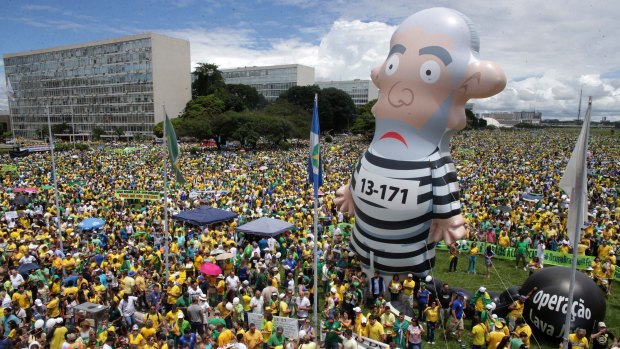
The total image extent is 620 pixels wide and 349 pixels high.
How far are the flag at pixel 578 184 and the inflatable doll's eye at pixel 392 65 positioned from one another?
15.8 feet

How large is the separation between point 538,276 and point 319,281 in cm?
571

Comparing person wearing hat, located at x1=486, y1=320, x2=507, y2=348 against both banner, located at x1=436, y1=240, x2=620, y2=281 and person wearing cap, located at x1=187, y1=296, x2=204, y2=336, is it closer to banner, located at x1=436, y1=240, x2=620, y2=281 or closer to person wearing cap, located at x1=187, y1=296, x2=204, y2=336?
person wearing cap, located at x1=187, y1=296, x2=204, y2=336

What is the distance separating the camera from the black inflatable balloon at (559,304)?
8.41m

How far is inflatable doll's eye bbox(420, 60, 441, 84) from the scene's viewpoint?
9820 mm

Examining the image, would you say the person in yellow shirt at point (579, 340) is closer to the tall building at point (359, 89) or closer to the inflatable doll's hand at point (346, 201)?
the inflatable doll's hand at point (346, 201)

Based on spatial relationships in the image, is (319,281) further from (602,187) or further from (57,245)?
(602,187)

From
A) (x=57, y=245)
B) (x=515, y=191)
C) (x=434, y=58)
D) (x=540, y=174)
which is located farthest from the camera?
(x=540, y=174)

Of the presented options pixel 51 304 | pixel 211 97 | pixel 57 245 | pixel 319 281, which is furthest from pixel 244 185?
pixel 211 97

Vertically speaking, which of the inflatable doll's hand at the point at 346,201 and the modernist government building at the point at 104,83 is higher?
the modernist government building at the point at 104,83

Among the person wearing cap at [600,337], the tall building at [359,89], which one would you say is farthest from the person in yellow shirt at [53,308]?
the tall building at [359,89]

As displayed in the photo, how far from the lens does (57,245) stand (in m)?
14.2

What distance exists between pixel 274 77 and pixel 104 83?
42244mm

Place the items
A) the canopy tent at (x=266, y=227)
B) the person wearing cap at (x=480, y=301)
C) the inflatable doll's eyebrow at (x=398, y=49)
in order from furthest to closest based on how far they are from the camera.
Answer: the canopy tent at (x=266, y=227) < the inflatable doll's eyebrow at (x=398, y=49) < the person wearing cap at (x=480, y=301)

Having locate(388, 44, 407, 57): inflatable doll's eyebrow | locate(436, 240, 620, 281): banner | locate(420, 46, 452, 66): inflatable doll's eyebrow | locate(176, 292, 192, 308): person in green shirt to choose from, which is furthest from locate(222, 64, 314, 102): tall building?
locate(176, 292, 192, 308): person in green shirt
